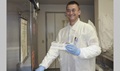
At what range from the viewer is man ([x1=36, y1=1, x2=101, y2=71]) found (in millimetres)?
1613

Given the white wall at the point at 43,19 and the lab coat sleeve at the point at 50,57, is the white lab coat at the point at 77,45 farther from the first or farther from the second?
the white wall at the point at 43,19

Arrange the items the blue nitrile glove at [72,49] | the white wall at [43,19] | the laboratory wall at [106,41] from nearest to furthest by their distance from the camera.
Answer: the blue nitrile glove at [72,49]
the laboratory wall at [106,41]
the white wall at [43,19]

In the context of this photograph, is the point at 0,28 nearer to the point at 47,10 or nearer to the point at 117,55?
the point at 117,55

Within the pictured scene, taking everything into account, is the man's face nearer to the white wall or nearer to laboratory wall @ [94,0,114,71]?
laboratory wall @ [94,0,114,71]

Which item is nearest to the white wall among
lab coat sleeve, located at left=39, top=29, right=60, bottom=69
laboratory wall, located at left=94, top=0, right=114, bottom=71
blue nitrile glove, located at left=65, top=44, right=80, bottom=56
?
laboratory wall, located at left=94, top=0, right=114, bottom=71

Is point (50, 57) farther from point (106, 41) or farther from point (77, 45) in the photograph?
point (106, 41)

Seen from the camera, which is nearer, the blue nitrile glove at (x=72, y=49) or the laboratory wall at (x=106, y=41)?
the blue nitrile glove at (x=72, y=49)

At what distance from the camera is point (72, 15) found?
1685mm

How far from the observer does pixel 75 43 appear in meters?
1.75

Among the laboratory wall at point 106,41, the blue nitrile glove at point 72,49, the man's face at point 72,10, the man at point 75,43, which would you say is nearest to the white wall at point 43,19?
the laboratory wall at point 106,41

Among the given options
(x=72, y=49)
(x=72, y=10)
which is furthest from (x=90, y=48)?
(x=72, y=10)

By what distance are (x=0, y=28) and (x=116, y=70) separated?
40cm

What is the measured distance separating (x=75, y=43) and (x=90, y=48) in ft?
0.88

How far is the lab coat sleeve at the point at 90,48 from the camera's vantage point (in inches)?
57.3
